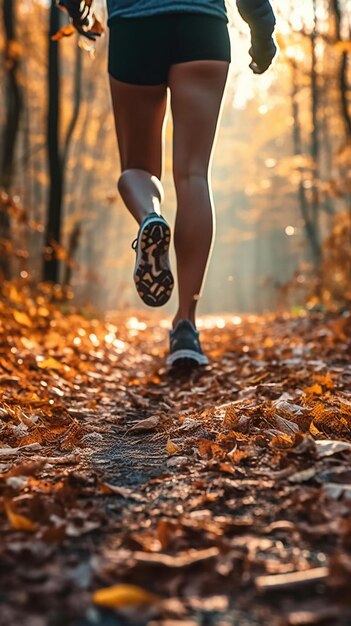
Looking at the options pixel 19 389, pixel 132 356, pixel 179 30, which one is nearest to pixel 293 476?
pixel 19 389

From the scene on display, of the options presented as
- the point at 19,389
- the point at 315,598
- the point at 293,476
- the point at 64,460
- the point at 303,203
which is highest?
the point at 303,203

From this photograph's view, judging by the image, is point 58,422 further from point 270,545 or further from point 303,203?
point 303,203

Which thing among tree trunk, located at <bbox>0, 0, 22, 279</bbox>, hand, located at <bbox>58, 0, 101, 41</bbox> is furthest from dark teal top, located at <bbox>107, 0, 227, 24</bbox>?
tree trunk, located at <bbox>0, 0, 22, 279</bbox>

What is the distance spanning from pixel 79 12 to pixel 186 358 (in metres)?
1.63

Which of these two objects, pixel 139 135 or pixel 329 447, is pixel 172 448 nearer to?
pixel 329 447

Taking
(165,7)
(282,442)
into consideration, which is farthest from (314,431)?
(165,7)

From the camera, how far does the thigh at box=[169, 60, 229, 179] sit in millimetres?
2539

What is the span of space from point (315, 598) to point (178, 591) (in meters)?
0.17

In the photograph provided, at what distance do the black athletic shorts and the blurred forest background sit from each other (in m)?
0.47

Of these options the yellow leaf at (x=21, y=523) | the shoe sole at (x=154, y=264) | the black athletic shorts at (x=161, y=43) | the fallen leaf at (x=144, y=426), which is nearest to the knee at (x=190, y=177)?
the black athletic shorts at (x=161, y=43)

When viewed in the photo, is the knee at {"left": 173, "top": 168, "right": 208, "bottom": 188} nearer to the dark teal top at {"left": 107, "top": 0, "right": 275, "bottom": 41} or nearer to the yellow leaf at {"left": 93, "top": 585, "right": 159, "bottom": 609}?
the dark teal top at {"left": 107, "top": 0, "right": 275, "bottom": 41}

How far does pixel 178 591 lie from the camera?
797 mm

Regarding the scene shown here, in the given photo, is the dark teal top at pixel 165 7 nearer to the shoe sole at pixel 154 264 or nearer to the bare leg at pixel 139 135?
the bare leg at pixel 139 135

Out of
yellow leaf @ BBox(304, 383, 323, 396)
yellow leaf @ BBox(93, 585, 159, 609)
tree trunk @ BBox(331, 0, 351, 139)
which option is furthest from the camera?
tree trunk @ BBox(331, 0, 351, 139)
